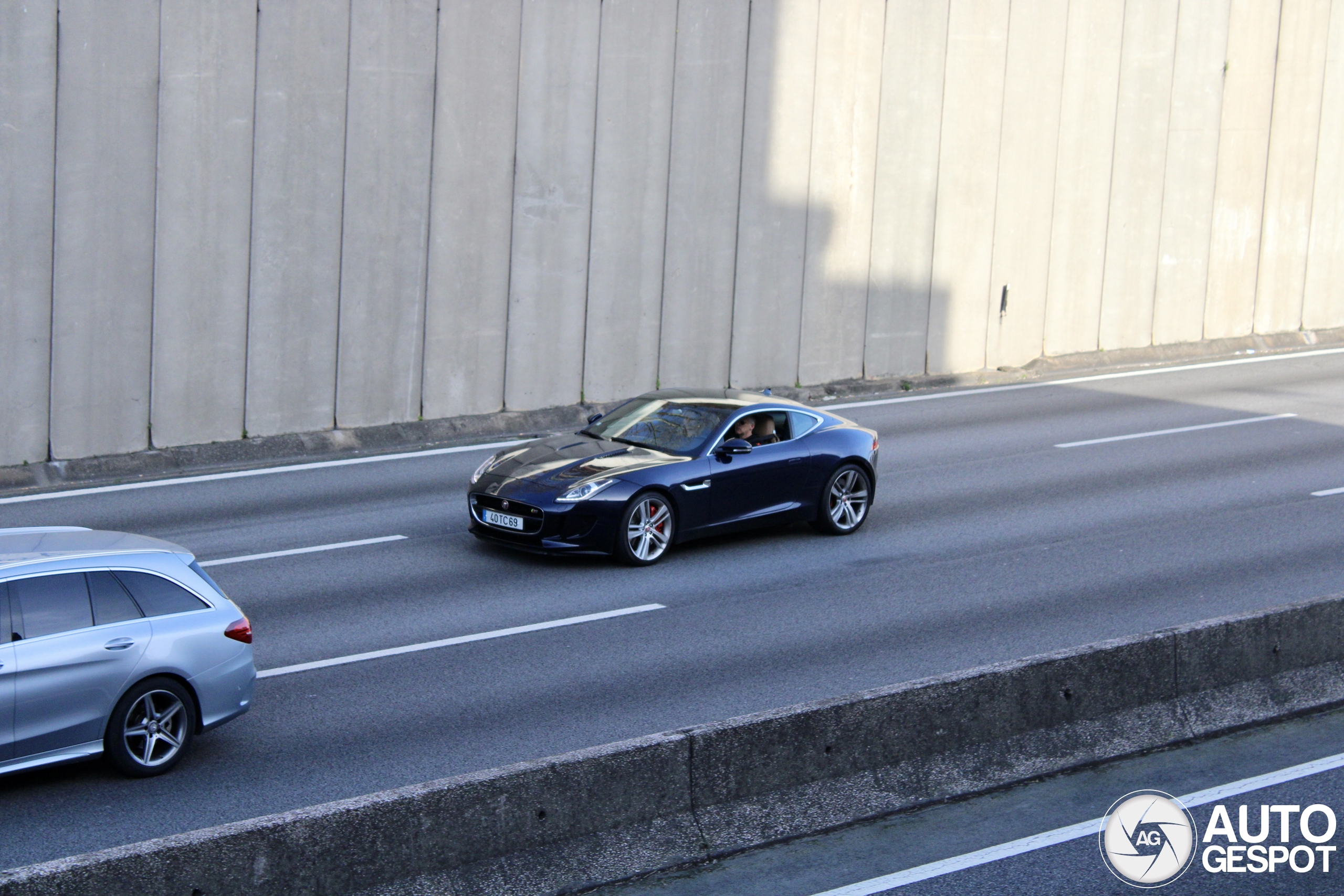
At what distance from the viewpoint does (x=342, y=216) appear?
18.0 m

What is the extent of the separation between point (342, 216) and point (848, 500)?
8071mm

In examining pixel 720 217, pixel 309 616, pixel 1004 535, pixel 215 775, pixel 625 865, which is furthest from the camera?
pixel 720 217

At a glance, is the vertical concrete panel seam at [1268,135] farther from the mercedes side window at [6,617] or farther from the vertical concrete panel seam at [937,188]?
the mercedes side window at [6,617]

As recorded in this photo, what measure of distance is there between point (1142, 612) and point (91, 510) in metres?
10.5

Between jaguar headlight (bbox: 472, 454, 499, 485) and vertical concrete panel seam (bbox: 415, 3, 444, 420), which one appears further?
vertical concrete panel seam (bbox: 415, 3, 444, 420)

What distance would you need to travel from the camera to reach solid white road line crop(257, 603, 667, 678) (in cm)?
979

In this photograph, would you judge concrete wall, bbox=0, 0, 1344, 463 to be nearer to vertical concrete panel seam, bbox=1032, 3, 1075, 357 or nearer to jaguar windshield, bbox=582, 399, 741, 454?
vertical concrete panel seam, bbox=1032, 3, 1075, 357

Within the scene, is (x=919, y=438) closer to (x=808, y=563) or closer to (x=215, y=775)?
(x=808, y=563)

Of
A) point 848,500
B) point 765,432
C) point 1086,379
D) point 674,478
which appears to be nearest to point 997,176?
point 1086,379

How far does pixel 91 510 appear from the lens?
48.1 feet

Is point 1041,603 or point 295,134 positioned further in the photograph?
point 295,134

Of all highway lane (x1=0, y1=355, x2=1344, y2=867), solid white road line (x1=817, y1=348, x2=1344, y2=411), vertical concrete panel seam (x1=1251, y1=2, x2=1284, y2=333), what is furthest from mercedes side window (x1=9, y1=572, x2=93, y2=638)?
vertical concrete panel seam (x1=1251, y1=2, x2=1284, y2=333)

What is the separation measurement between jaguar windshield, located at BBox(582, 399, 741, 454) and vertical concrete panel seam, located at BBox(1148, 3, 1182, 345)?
14601mm

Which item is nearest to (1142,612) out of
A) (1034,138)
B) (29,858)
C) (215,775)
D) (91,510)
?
(215,775)
